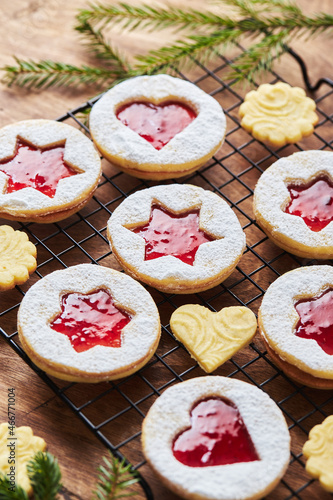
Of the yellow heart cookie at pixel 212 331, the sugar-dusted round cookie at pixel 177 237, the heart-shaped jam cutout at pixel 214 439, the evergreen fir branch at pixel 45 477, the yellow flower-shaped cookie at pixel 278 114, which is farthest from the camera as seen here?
the yellow flower-shaped cookie at pixel 278 114

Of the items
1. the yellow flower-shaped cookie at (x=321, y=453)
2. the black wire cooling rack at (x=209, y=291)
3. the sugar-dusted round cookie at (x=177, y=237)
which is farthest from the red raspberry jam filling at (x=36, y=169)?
the yellow flower-shaped cookie at (x=321, y=453)

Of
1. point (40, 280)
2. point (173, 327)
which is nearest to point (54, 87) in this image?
point (40, 280)

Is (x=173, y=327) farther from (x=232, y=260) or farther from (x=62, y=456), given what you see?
(x=62, y=456)

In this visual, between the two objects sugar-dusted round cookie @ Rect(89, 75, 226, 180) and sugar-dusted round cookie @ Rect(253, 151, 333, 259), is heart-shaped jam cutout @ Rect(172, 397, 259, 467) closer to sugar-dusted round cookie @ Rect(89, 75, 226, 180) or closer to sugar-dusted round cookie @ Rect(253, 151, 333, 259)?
sugar-dusted round cookie @ Rect(253, 151, 333, 259)

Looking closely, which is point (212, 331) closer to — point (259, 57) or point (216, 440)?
point (216, 440)

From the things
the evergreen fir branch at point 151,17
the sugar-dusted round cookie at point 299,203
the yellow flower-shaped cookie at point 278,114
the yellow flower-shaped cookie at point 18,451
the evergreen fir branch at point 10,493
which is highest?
the evergreen fir branch at point 151,17

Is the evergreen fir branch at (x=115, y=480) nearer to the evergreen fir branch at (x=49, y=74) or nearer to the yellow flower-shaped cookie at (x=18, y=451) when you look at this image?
the yellow flower-shaped cookie at (x=18, y=451)

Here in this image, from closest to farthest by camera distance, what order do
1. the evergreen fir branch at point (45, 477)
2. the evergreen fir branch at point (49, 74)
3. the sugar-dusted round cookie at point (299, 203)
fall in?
the evergreen fir branch at point (45, 477) → the sugar-dusted round cookie at point (299, 203) → the evergreen fir branch at point (49, 74)
